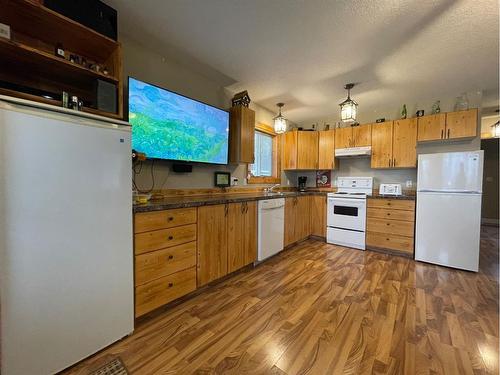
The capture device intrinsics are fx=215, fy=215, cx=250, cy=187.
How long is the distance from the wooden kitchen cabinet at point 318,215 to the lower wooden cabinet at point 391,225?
0.73 meters

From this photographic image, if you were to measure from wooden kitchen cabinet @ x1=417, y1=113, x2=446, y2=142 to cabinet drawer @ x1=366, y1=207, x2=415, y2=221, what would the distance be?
1157 mm

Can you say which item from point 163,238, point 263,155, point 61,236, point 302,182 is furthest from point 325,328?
point 302,182

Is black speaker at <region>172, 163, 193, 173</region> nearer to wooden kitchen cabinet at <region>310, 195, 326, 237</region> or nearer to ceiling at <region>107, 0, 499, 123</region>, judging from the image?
ceiling at <region>107, 0, 499, 123</region>

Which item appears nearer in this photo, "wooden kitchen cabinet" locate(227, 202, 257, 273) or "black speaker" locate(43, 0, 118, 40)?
"black speaker" locate(43, 0, 118, 40)

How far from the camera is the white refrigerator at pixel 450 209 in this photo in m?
2.64

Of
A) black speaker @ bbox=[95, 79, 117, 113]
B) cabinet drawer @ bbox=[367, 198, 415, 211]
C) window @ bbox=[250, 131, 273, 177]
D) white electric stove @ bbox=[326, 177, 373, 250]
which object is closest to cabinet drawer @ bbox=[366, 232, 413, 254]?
white electric stove @ bbox=[326, 177, 373, 250]

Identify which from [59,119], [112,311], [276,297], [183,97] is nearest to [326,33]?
[183,97]

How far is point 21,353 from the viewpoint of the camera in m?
1.08

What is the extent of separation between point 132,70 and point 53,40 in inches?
24.2

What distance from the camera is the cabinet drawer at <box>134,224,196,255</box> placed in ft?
5.10

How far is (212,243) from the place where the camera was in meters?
2.12

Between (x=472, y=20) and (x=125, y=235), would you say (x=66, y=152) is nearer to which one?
(x=125, y=235)

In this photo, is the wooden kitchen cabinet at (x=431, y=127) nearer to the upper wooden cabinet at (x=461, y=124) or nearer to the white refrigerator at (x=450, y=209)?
the upper wooden cabinet at (x=461, y=124)

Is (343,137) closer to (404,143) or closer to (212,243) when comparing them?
(404,143)
